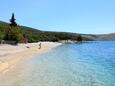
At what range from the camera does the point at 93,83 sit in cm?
2077

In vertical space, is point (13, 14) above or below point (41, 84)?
above

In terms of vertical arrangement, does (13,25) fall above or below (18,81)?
above

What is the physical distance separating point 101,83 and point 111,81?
1249 mm

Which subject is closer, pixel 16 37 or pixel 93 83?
pixel 93 83

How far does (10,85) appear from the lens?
19.8 metres

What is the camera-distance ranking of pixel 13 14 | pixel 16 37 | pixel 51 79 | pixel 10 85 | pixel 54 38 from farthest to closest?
pixel 54 38, pixel 13 14, pixel 16 37, pixel 51 79, pixel 10 85

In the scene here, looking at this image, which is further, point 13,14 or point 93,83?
point 13,14

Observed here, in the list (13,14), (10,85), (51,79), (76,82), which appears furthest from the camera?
(13,14)

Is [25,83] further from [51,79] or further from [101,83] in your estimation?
[101,83]

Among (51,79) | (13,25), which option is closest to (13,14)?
(13,25)

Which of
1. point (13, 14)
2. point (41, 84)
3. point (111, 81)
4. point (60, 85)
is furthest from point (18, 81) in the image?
point (13, 14)

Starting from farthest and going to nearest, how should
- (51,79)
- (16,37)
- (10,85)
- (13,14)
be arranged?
(13,14), (16,37), (51,79), (10,85)

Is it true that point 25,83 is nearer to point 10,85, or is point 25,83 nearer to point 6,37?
point 10,85

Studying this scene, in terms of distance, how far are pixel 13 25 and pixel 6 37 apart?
5697 millimetres
